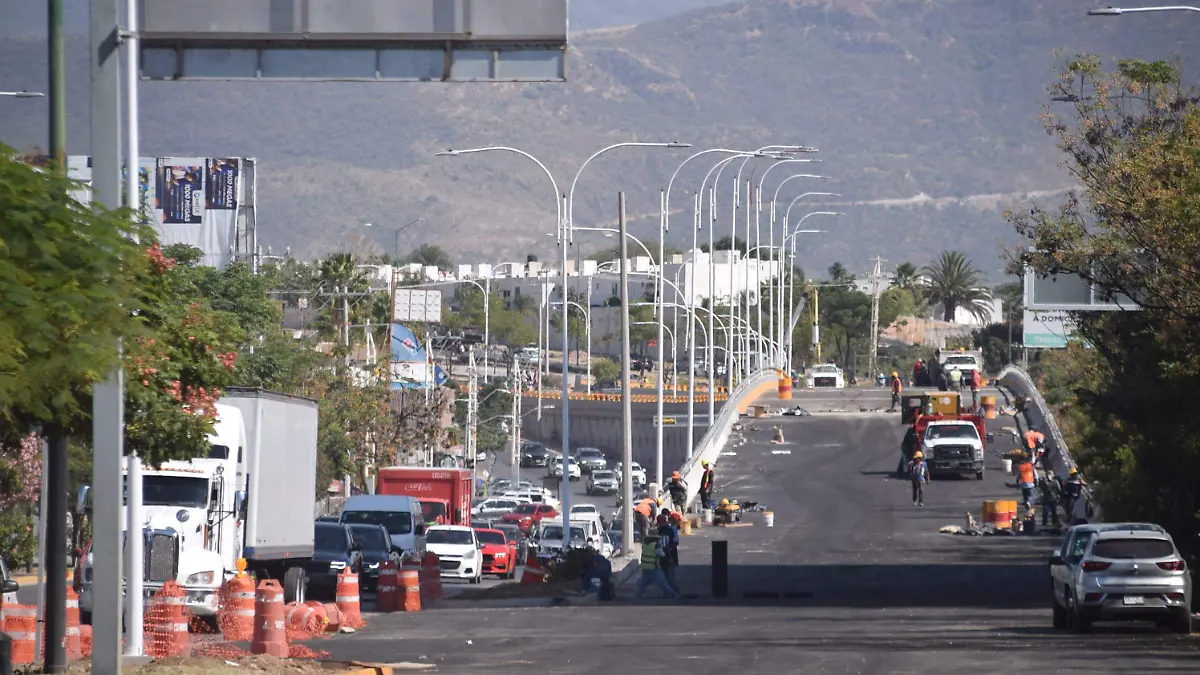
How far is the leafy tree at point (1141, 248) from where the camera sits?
83.9 feet

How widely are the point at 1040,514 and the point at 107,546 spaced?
43875 millimetres

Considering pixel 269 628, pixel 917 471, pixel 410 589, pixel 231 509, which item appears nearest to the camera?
pixel 269 628

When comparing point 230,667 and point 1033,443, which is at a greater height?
point 230,667

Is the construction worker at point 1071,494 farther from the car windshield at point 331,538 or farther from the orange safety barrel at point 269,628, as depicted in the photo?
the orange safety barrel at point 269,628

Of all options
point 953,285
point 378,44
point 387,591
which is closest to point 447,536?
point 387,591

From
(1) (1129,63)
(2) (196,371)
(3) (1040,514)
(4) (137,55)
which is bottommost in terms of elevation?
(3) (1040,514)

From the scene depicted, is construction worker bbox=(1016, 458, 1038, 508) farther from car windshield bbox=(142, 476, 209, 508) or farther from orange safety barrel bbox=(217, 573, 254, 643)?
orange safety barrel bbox=(217, 573, 254, 643)

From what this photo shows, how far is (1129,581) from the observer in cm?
2508

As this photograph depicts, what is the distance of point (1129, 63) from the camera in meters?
29.7

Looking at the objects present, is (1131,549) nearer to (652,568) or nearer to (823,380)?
(652,568)

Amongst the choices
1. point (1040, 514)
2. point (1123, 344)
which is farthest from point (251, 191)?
point (1123, 344)

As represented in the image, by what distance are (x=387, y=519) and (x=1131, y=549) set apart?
22391mm

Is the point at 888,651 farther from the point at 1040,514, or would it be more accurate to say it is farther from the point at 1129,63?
the point at 1040,514

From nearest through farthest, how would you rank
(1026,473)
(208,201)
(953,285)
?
(1026,473) < (208,201) < (953,285)
